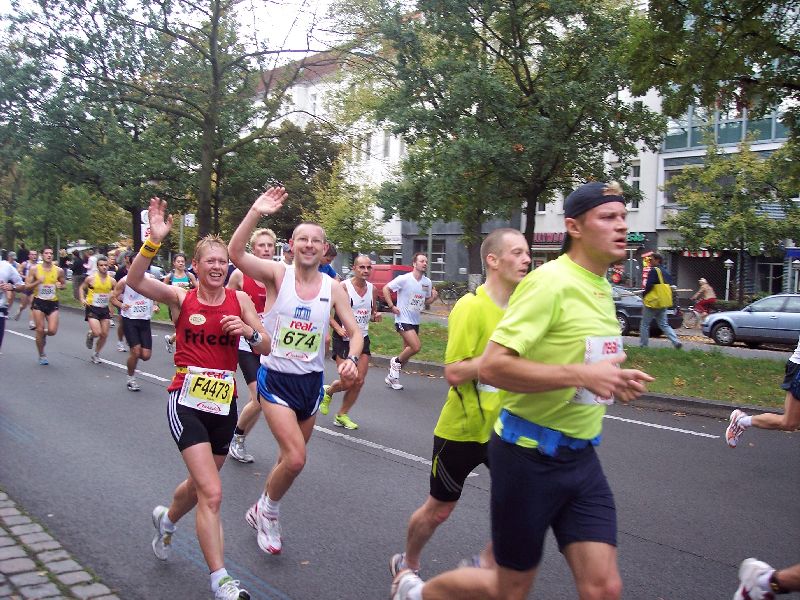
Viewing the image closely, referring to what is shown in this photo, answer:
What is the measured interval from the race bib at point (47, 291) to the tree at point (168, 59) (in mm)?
7799

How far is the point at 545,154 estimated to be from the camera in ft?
52.9

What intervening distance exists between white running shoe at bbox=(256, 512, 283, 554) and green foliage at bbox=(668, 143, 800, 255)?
87.0 ft

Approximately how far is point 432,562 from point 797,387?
2820mm

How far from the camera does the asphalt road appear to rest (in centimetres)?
455

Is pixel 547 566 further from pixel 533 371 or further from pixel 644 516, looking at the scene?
pixel 533 371

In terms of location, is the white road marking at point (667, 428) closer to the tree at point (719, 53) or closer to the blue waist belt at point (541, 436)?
the tree at point (719, 53)

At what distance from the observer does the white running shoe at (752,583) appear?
379 centimetres

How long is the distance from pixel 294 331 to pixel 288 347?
0.11m

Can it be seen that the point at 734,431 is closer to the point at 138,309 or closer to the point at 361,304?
the point at 361,304

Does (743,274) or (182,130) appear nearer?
(182,130)

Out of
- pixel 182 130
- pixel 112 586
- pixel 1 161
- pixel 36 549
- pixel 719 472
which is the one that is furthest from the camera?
pixel 1 161

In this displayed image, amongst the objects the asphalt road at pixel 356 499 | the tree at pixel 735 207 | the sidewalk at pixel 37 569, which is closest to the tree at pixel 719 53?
the asphalt road at pixel 356 499

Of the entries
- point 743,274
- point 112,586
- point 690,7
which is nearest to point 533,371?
point 112,586

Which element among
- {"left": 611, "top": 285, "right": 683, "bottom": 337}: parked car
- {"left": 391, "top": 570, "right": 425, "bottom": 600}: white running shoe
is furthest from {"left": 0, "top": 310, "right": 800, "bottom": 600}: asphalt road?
{"left": 611, "top": 285, "right": 683, "bottom": 337}: parked car
